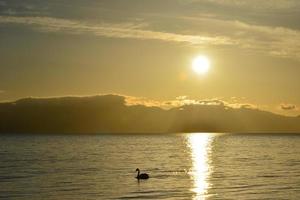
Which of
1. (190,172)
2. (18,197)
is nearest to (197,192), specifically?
(18,197)

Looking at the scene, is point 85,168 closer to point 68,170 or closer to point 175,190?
point 68,170

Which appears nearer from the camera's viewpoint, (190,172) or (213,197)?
(213,197)

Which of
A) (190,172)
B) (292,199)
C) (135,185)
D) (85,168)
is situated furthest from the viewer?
(85,168)

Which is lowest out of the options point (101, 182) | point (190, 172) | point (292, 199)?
point (292, 199)

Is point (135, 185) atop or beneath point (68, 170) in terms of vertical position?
beneath

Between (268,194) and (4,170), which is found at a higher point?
(4,170)

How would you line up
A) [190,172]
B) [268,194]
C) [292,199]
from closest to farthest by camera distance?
[292,199], [268,194], [190,172]

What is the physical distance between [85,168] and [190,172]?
58.0 feet

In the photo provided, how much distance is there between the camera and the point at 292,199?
49562 mm

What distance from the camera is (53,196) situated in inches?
2034

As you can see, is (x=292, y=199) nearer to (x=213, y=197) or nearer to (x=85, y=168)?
(x=213, y=197)

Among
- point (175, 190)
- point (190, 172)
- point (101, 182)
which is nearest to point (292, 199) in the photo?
point (175, 190)

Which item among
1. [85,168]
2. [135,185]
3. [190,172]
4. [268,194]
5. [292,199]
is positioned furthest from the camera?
[85,168]

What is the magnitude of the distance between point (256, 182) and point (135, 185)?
563 inches
